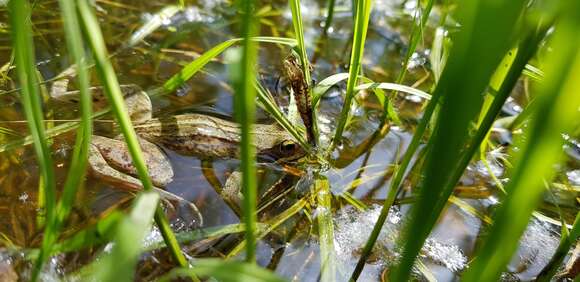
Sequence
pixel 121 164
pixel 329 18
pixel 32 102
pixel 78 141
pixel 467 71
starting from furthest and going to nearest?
pixel 329 18
pixel 121 164
pixel 78 141
pixel 32 102
pixel 467 71

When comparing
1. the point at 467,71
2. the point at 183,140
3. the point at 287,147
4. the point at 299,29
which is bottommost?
the point at 183,140

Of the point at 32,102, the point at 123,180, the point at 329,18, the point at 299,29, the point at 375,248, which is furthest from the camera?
the point at 329,18

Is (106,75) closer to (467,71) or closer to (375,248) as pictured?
(467,71)

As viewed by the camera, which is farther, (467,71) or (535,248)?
(535,248)

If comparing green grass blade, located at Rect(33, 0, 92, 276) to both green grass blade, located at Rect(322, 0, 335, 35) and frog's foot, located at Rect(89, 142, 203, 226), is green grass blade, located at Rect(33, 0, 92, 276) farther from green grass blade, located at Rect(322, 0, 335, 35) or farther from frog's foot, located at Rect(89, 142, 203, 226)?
green grass blade, located at Rect(322, 0, 335, 35)

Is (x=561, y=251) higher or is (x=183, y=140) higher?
(x=561, y=251)

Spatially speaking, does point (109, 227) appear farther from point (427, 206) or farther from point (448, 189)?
point (448, 189)

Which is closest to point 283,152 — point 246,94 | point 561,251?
point 561,251

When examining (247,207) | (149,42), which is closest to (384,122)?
(149,42)
